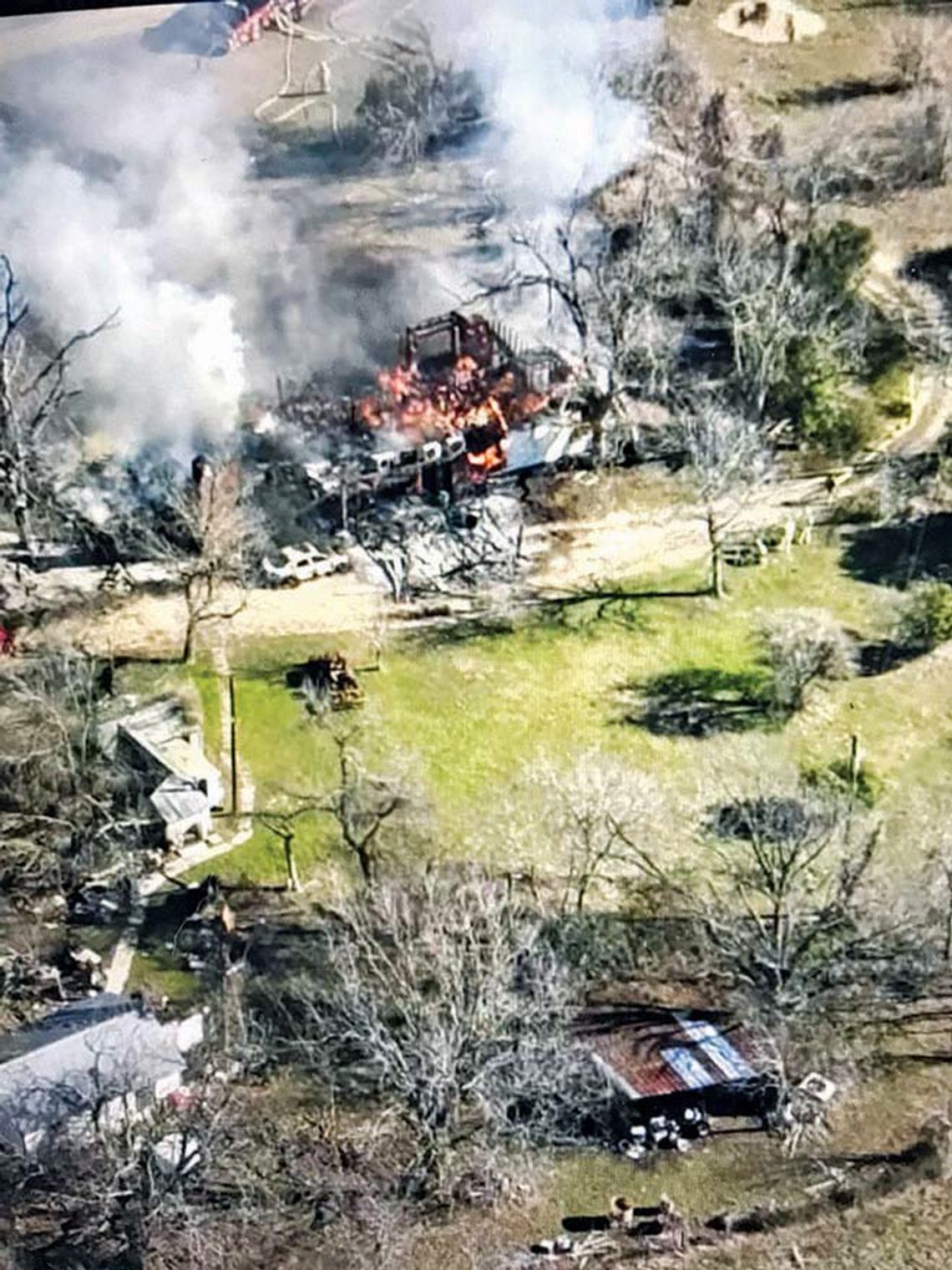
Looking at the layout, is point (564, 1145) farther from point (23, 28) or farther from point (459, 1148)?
point (23, 28)

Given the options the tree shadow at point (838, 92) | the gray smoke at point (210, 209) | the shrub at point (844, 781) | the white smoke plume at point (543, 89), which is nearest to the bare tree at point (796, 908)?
the shrub at point (844, 781)

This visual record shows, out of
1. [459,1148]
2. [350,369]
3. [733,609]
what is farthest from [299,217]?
[459,1148]

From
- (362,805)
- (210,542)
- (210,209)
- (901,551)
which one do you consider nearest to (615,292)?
(901,551)

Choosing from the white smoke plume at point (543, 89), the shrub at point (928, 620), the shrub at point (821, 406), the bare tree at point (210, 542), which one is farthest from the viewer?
the white smoke plume at point (543, 89)

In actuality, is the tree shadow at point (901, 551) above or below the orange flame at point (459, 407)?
below

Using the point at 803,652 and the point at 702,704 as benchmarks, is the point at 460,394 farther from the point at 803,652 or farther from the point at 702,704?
the point at 803,652

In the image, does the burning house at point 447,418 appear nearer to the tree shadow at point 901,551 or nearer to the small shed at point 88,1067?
the tree shadow at point 901,551
